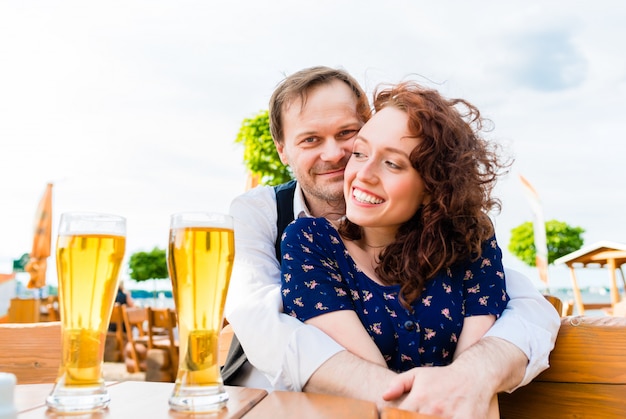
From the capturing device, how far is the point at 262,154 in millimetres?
6332

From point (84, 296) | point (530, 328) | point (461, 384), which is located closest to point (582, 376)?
point (530, 328)

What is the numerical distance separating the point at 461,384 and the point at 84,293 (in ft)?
2.56

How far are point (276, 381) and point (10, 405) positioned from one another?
2.64 feet

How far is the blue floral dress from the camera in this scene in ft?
4.72

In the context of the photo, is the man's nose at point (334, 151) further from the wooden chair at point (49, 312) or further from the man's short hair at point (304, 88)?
the wooden chair at point (49, 312)

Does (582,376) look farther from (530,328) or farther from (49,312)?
(49,312)

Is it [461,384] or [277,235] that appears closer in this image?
[461,384]

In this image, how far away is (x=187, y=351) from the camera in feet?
2.85

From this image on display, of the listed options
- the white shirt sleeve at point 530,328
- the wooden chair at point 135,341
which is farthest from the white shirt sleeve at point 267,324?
the wooden chair at point 135,341

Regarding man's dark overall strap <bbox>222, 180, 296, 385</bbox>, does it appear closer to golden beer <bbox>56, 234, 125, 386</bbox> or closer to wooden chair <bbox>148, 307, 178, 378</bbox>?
golden beer <bbox>56, 234, 125, 386</bbox>

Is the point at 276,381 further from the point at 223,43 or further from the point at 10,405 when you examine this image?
the point at 223,43

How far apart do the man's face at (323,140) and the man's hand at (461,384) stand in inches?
39.0

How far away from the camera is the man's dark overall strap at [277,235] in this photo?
68.7 inches

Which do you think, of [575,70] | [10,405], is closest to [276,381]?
[10,405]
